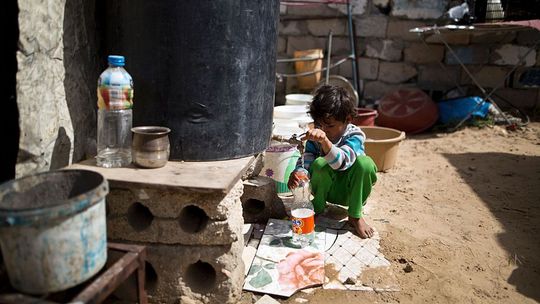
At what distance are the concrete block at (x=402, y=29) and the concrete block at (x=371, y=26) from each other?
86 mm

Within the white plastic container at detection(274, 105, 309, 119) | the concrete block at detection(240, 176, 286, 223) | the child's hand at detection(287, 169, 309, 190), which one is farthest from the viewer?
the white plastic container at detection(274, 105, 309, 119)

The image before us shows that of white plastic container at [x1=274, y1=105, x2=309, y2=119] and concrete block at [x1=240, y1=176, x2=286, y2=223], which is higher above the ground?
white plastic container at [x1=274, y1=105, x2=309, y2=119]

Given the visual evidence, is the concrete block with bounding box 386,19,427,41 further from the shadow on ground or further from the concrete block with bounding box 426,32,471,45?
the shadow on ground

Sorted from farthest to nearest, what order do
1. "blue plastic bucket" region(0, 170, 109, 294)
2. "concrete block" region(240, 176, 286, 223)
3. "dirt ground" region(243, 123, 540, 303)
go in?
"concrete block" region(240, 176, 286, 223) → "dirt ground" region(243, 123, 540, 303) → "blue plastic bucket" region(0, 170, 109, 294)

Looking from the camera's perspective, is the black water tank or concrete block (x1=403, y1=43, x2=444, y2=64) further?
concrete block (x1=403, y1=43, x2=444, y2=64)

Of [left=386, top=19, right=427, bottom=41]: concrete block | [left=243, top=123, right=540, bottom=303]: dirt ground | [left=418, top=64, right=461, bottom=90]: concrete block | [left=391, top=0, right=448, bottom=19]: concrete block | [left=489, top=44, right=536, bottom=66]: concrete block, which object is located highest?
[left=391, top=0, right=448, bottom=19]: concrete block

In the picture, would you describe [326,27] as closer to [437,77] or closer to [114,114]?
[437,77]

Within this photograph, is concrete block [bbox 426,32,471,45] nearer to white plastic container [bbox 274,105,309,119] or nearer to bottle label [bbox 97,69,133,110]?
white plastic container [bbox 274,105,309,119]

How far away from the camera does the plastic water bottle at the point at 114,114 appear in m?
1.83

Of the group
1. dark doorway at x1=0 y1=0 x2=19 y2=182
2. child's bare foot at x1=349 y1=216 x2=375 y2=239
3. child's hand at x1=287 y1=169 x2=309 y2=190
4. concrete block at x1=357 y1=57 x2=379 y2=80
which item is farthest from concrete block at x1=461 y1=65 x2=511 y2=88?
dark doorway at x1=0 y1=0 x2=19 y2=182

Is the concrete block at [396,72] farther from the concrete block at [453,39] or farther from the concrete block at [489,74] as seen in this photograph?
the concrete block at [489,74]

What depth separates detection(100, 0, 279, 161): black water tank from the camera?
1.91 m

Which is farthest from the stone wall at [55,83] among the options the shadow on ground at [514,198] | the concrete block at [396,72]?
the concrete block at [396,72]

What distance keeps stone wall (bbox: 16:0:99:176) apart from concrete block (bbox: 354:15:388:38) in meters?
4.80
